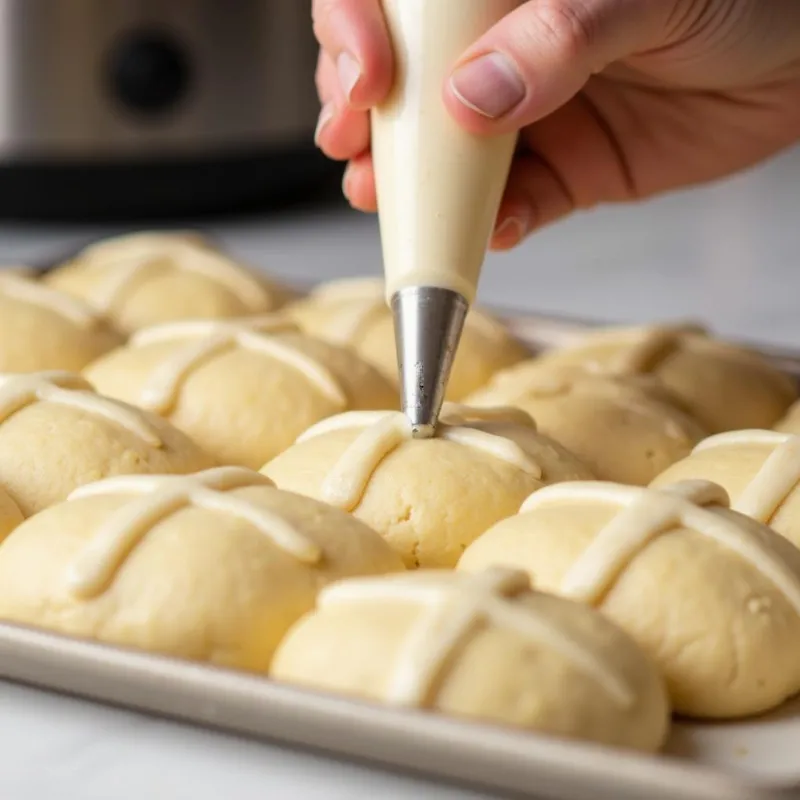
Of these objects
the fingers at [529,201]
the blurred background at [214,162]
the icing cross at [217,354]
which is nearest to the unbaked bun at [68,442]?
the icing cross at [217,354]

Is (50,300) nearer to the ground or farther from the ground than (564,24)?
nearer to the ground

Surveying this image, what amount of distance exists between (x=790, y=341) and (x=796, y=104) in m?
0.68

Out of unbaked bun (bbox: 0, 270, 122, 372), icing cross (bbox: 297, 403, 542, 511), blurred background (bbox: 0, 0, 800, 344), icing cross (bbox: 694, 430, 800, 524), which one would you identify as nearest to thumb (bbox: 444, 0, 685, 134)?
icing cross (bbox: 297, 403, 542, 511)

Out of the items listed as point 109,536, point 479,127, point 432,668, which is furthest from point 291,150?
point 432,668

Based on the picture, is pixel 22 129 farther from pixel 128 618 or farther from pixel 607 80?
pixel 128 618

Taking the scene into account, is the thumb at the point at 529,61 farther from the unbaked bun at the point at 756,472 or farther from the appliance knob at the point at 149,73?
the appliance knob at the point at 149,73

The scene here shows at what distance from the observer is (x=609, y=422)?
1.50 metres

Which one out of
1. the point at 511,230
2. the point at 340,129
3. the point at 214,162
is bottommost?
the point at 214,162

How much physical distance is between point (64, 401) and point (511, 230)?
58 cm

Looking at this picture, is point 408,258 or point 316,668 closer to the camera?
point 316,668

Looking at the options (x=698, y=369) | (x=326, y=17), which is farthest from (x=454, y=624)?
(x=698, y=369)

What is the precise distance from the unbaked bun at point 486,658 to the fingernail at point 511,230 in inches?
28.4

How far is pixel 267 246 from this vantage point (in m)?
3.02

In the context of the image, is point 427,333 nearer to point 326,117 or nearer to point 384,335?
point 326,117
